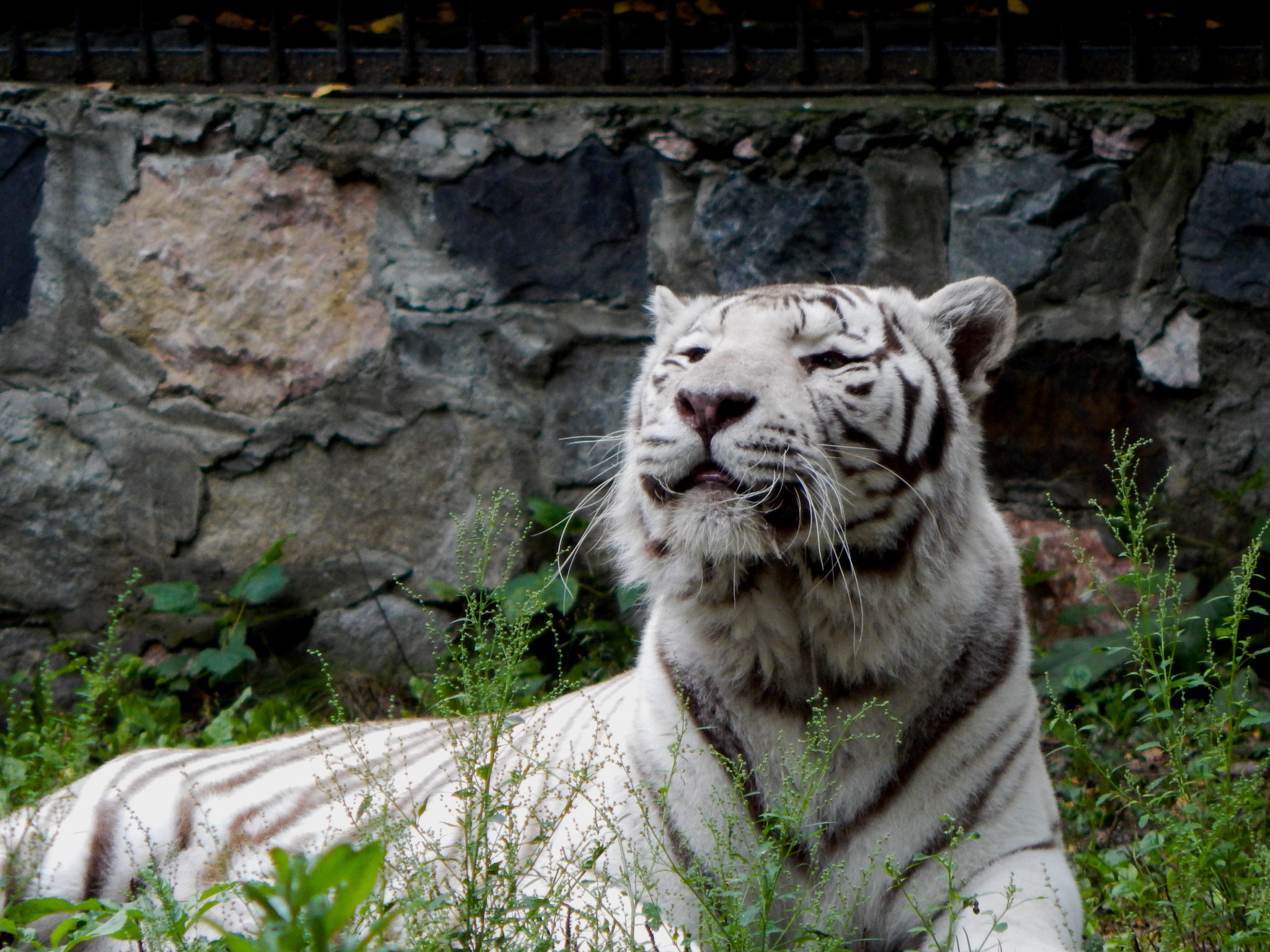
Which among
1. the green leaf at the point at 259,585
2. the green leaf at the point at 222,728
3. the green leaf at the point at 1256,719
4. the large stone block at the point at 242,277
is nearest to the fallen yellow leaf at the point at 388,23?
the large stone block at the point at 242,277

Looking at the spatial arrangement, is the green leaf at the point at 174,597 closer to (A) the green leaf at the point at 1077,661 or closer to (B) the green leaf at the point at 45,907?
(B) the green leaf at the point at 45,907

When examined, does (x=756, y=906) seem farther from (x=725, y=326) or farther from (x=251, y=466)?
(x=251, y=466)

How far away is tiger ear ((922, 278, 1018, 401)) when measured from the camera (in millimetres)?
2533

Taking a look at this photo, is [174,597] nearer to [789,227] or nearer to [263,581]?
[263,581]

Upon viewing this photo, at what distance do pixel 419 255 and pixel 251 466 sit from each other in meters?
0.85

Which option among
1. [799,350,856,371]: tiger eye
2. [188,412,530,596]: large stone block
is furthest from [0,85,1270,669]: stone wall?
[799,350,856,371]: tiger eye

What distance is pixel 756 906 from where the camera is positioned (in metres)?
1.77

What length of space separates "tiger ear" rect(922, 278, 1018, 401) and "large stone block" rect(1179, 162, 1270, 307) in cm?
157

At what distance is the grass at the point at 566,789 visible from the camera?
1.70 meters

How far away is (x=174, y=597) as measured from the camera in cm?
374

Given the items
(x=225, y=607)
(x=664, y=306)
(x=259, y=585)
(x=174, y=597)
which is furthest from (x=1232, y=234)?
(x=174, y=597)

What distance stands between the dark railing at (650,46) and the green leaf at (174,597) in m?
1.58

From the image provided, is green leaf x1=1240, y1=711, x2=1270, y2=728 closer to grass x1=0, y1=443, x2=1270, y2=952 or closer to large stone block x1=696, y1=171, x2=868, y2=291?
grass x1=0, y1=443, x2=1270, y2=952

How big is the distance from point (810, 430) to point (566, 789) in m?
0.97
